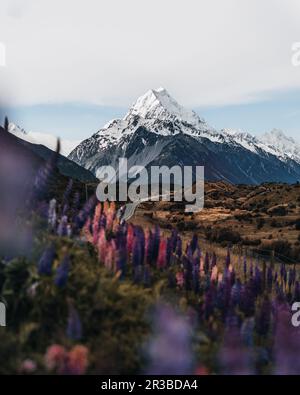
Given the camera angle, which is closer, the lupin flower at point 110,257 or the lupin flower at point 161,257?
the lupin flower at point 110,257

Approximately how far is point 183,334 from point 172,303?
132cm

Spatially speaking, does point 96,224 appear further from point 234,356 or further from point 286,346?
point 286,346

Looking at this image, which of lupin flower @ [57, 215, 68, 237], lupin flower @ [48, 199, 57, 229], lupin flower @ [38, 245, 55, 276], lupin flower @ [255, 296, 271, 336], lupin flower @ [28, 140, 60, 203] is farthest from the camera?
lupin flower @ [48, 199, 57, 229]

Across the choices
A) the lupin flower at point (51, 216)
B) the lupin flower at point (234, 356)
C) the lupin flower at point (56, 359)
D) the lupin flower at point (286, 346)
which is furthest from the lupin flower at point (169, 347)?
the lupin flower at point (51, 216)

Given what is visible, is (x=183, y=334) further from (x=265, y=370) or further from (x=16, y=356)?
(x=16, y=356)

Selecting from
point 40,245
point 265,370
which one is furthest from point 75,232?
point 265,370

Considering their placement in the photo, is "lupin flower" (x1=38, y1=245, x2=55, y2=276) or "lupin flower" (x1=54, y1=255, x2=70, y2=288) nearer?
"lupin flower" (x1=54, y1=255, x2=70, y2=288)

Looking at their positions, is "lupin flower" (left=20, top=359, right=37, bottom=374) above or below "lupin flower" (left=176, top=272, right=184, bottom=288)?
below

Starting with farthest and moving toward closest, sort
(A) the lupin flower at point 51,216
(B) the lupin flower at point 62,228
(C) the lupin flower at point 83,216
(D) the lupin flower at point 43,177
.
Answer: (C) the lupin flower at point 83,216
(A) the lupin flower at point 51,216
(B) the lupin flower at point 62,228
(D) the lupin flower at point 43,177

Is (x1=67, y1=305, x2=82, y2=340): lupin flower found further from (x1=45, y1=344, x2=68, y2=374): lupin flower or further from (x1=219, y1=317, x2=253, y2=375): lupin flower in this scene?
(x1=219, y1=317, x2=253, y2=375): lupin flower

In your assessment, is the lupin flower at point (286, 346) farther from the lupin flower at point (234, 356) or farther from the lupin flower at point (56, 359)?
the lupin flower at point (56, 359)

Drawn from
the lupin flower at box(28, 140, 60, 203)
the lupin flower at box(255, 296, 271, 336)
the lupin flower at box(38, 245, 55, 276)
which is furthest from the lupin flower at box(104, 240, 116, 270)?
the lupin flower at box(255, 296, 271, 336)

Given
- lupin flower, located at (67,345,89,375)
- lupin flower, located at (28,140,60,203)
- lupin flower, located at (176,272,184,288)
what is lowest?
lupin flower, located at (67,345,89,375)

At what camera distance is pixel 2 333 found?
7141 millimetres
